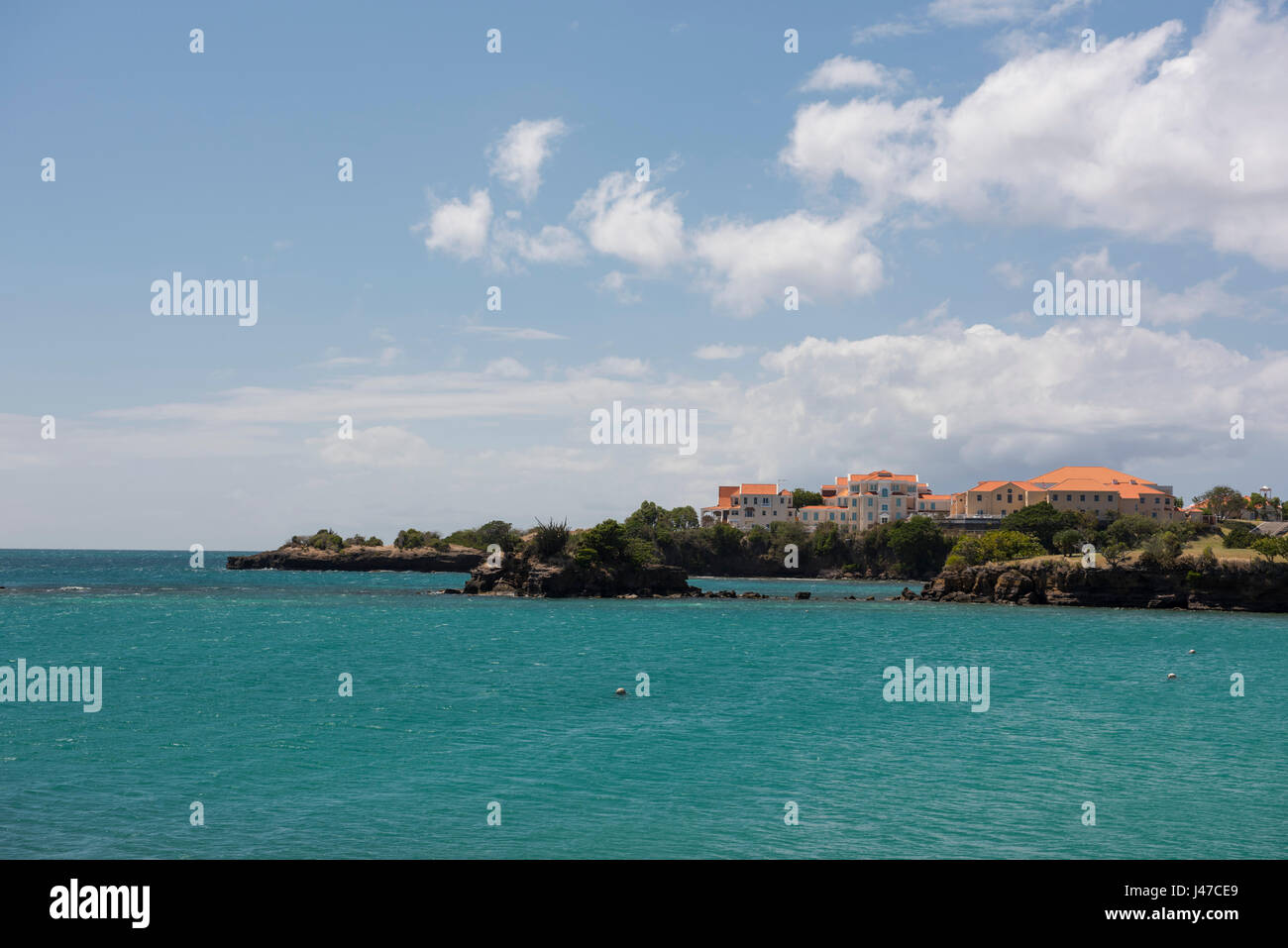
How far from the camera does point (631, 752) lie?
93.4ft

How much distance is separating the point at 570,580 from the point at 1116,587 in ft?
201

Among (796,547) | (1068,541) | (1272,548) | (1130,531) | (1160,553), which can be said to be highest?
(1130,531)

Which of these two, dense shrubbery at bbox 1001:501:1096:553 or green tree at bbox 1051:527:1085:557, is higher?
dense shrubbery at bbox 1001:501:1096:553

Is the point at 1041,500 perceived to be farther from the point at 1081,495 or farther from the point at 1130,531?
the point at 1130,531

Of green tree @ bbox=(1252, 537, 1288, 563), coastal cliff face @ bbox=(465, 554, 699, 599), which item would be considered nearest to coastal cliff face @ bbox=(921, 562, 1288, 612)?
green tree @ bbox=(1252, 537, 1288, 563)

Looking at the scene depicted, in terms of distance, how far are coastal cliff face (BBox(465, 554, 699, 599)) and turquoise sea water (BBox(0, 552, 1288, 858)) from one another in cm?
5175

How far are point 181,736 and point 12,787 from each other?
677 cm

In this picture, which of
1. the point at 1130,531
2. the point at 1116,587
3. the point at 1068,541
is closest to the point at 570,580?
the point at 1116,587

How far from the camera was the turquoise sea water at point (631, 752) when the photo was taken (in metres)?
20.1

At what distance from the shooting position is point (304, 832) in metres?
20.1

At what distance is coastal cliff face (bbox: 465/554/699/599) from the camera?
11419cm

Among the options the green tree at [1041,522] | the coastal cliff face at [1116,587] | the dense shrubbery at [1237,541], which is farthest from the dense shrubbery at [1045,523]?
the coastal cliff face at [1116,587]

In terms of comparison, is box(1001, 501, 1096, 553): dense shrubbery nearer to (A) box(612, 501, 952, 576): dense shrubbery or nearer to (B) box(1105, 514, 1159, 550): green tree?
(B) box(1105, 514, 1159, 550): green tree
